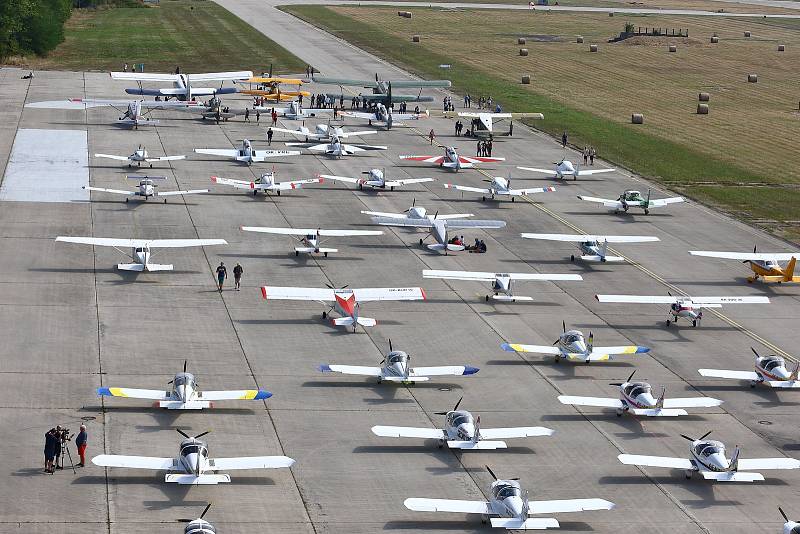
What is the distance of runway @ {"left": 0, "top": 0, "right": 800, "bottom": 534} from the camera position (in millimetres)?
39438

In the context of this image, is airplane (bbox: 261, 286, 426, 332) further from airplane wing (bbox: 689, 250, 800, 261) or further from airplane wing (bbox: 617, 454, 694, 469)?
airplane wing (bbox: 689, 250, 800, 261)

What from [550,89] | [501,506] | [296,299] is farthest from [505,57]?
[501,506]

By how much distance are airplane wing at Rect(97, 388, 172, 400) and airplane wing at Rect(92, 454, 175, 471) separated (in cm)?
508

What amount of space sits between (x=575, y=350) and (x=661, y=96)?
96.4 metres

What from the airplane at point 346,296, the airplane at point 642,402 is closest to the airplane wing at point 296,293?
the airplane at point 346,296

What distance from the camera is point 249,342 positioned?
178ft

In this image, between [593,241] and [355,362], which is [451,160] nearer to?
[593,241]

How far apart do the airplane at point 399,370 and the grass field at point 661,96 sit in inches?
1587

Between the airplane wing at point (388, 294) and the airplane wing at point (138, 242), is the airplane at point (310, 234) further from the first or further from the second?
the airplane wing at point (388, 294)

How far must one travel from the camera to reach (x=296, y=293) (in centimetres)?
5769

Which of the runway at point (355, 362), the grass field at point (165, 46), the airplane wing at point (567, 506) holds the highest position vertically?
the grass field at point (165, 46)

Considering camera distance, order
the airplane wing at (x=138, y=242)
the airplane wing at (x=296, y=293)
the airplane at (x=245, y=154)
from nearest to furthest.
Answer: the airplane wing at (x=296, y=293), the airplane wing at (x=138, y=242), the airplane at (x=245, y=154)

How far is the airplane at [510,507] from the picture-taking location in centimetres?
3716

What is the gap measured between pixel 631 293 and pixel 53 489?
1449 inches
